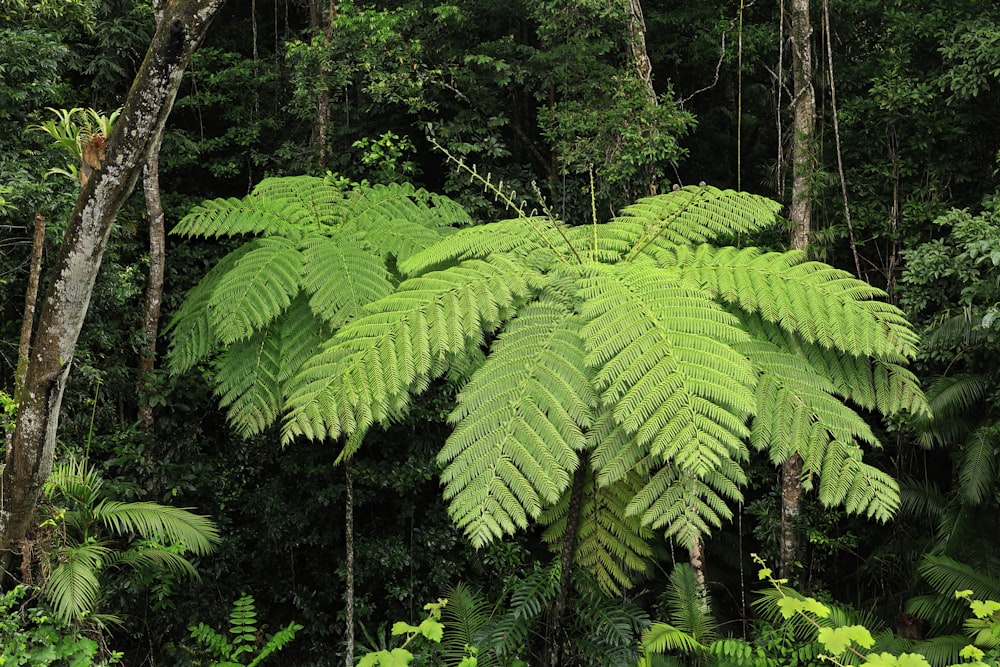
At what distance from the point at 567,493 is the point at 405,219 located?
5.98ft

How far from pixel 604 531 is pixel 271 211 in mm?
2631

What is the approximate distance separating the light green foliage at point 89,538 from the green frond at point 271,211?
1.72m

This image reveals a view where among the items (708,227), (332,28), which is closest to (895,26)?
(708,227)

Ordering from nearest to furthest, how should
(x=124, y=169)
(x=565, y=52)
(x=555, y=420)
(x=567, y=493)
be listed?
(x=555, y=420) → (x=124, y=169) → (x=567, y=493) → (x=565, y=52)

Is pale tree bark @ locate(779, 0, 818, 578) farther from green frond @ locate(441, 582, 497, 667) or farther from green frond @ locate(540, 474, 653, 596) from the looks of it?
green frond @ locate(441, 582, 497, 667)

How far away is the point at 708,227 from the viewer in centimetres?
338

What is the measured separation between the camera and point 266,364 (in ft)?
11.5

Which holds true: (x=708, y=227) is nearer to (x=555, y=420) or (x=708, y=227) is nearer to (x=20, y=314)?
(x=555, y=420)

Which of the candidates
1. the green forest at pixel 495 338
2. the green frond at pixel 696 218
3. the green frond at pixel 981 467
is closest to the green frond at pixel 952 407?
the green forest at pixel 495 338

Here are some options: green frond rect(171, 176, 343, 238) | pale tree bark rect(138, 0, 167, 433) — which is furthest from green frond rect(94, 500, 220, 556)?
pale tree bark rect(138, 0, 167, 433)

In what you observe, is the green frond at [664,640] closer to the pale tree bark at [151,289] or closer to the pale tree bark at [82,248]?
the pale tree bark at [82,248]

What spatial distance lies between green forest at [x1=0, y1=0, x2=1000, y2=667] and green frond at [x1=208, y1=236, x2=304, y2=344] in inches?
0.6

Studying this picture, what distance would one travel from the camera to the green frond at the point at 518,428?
226cm

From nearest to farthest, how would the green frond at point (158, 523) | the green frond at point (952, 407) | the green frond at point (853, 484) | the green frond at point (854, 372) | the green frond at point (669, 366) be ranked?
1. the green frond at point (669, 366)
2. the green frond at point (853, 484)
3. the green frond at point (854, 372)
4. the green frond at point (158, 523)
5. the green frond at point (952, 407)
